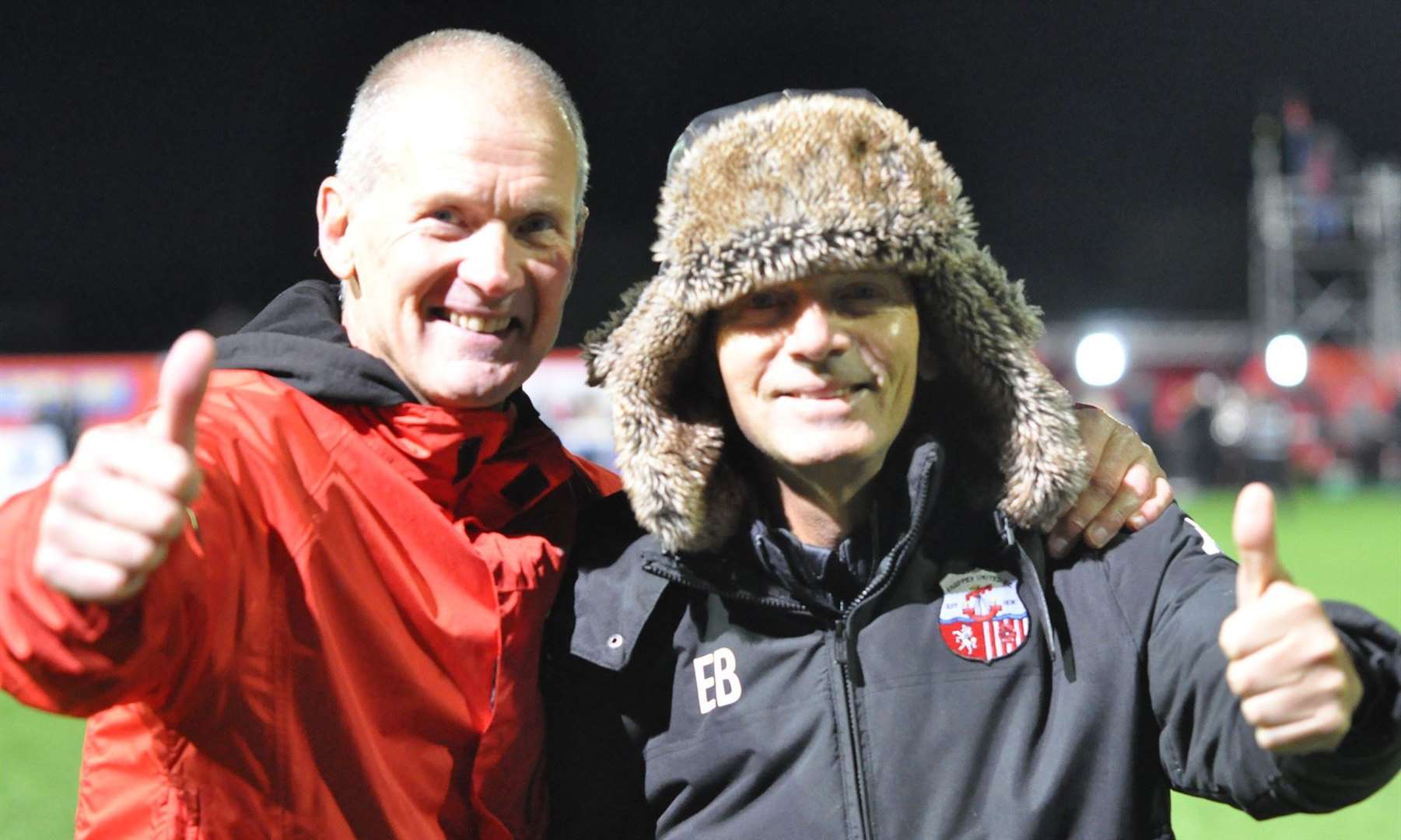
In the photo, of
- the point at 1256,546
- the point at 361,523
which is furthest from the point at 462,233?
the point at 1256,546

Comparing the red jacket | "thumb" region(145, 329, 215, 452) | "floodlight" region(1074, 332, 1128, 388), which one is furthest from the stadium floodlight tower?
"thumb" region(145, 329, 215, 452)

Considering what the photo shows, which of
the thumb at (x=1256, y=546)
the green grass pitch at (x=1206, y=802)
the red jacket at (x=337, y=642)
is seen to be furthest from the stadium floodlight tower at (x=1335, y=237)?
the thumb at (x=1256, y=546)

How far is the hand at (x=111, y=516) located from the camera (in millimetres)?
1570

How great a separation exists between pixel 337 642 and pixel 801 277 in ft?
3.26

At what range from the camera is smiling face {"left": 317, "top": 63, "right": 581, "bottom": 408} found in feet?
8.18

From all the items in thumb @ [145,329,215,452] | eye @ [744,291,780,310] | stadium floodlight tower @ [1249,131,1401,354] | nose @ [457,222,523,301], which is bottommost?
thumb @ [145,329,215,452]

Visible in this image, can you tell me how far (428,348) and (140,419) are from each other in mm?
689

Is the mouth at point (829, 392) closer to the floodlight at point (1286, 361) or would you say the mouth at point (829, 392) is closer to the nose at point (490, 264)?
the nose at point (490, 264)

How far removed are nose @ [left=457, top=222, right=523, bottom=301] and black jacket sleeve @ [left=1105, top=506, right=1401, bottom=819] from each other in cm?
121

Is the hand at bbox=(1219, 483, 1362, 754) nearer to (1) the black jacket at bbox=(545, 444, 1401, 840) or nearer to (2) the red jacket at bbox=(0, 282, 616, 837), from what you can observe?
(1) the black jacket at bbox=(545, 444, 1401, 840)

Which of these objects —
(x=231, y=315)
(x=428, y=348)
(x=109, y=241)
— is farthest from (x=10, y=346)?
(x=428, y=348)

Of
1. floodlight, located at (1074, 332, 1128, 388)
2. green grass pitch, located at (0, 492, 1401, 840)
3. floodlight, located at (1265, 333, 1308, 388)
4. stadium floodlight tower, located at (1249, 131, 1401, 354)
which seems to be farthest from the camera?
stadium floodlight tower, located at (1249, 131, 1401, 354)

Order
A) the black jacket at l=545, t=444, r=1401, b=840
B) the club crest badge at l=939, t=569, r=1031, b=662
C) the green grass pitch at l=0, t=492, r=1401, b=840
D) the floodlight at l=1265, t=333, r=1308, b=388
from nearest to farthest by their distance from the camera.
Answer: the black jacket at l=545, t=444, r=1401, b=840 < the club crest badge at l=939, t=569, r=1031, b=662 < the green grass pitch at l=0, t=492, r=1401, b=840 < the floodlight at l=1265, t=333, r=1308, b=388

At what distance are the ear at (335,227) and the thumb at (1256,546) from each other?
1.74m
